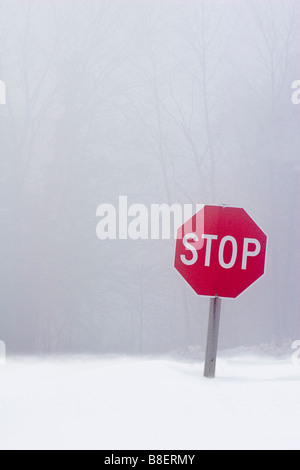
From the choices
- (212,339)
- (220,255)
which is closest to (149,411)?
(212,339)

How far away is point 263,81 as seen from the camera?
11.2m

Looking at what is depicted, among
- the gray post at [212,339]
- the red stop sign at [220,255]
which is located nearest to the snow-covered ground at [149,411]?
the gray post at [212,339]

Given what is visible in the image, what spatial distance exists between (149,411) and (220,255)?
1.12 metres

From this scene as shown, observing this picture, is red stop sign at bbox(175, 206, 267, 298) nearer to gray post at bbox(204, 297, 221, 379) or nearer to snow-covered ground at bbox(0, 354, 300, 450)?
gray post at bbox(204, 297, 221, 379)

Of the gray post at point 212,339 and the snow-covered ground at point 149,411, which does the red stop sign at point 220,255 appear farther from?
the snow-covered ground at point 149,411

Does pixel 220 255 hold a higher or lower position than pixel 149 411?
higher

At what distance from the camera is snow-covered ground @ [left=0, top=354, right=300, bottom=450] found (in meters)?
2.61

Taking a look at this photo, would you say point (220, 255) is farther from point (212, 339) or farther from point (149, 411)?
point (149, 411)

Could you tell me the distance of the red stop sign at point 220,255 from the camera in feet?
11.8

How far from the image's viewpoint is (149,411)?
2910 millimetres

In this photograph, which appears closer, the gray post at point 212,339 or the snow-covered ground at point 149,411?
the snow-covered ground at point 149,411

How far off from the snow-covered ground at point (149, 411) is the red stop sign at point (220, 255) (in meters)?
0.59
